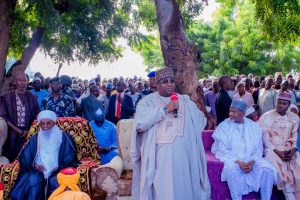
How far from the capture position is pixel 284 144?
614cm

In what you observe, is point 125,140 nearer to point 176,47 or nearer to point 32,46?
point 176,47

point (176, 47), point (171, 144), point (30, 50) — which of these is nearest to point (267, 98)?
point (176, 47)

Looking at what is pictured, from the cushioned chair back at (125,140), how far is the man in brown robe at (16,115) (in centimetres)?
153

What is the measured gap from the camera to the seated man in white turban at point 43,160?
5.62m

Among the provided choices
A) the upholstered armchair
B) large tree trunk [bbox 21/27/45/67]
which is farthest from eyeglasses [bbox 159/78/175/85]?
large tree trunk [bbox 21/27/45/67]

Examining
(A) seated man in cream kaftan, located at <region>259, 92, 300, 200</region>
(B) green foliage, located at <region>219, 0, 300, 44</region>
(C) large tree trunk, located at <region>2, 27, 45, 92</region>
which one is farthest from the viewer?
(C) large tree trunk, located at <region>2, 27, 45, 92</region>

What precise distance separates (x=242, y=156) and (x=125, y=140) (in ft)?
5.92

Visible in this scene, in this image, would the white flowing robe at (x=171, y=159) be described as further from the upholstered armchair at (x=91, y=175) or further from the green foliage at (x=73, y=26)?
the green foliage at (x=73, y=26)

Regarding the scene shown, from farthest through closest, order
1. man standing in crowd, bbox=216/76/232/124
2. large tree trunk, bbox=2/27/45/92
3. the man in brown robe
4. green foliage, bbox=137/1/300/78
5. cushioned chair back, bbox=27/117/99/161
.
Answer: green foliage, bbox=137/1/300/78 → large tree trunk, bbox=2/27/45/92 → man standing in crowd, bbox=216/76/232/124 → the man in brown robe → cushioned chair back, bbox=27/117/99/161

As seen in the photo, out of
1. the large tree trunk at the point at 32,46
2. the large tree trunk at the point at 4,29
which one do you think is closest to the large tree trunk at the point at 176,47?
the large tree trunk at the point at 4,29

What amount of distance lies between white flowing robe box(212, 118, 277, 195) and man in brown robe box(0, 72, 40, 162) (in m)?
3.03

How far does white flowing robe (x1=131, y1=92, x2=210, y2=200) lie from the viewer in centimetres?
470

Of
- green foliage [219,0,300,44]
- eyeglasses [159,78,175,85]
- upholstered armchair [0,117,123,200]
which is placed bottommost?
upholstered armchair [0,117,123,200]

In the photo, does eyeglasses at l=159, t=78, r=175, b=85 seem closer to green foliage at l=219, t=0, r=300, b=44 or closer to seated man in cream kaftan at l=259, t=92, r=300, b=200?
seated man in cream kaftan at l=259, t=92, r=300, b=200
